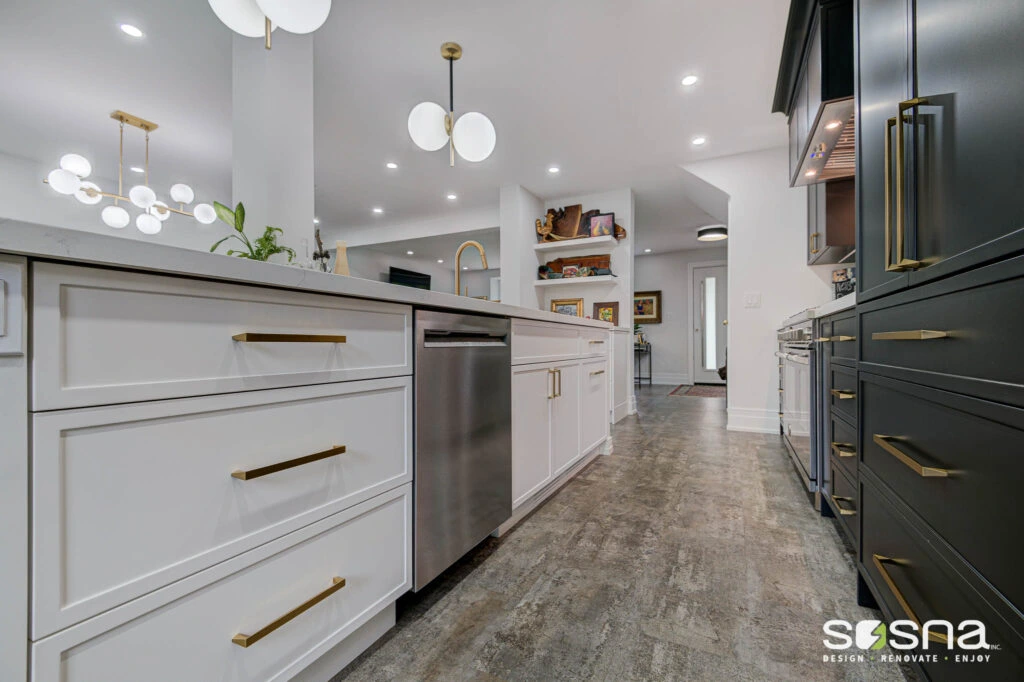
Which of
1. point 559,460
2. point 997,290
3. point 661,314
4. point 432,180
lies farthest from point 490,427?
point 661,314

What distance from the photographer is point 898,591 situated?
2.89 feet

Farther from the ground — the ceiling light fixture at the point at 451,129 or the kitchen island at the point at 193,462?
the ceiling light fixture at the point at 451,129

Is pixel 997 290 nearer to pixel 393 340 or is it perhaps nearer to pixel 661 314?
pixel 393 340

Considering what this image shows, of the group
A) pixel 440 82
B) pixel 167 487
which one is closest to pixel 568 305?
pixel 440 82

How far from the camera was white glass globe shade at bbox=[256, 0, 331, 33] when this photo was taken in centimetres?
143

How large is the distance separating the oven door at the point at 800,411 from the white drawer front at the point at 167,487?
202 cm

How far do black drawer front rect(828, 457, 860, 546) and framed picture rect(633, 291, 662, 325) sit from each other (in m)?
Result: 6.62

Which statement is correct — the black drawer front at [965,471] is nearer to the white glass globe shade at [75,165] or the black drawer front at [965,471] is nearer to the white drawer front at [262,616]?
the white drawer front at [262,616]

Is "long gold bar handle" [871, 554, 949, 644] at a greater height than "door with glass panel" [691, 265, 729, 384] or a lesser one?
lesser

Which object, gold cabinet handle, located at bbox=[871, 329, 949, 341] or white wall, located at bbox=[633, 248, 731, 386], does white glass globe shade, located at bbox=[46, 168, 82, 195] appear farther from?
white wall, located at bbox=[633, 248, 731, 386]

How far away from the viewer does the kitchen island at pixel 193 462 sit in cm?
50

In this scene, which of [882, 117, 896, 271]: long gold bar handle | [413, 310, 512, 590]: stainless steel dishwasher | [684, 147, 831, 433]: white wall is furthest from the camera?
[684, 147, 831, 433]: white wall

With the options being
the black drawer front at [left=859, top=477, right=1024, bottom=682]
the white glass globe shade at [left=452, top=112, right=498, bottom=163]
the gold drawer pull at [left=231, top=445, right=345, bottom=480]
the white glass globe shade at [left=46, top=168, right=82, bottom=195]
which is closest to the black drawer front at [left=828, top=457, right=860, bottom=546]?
the black drawer front at [left=859, top=477, right=1024, bottom=682]

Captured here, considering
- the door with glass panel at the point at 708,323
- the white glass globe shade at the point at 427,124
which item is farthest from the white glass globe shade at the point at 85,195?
the door with glass panel at the point at 708,323
